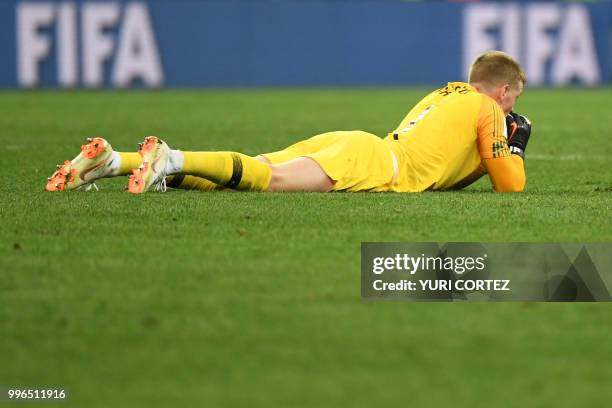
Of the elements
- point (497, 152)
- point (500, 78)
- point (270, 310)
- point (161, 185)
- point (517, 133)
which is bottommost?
point (270, 310)

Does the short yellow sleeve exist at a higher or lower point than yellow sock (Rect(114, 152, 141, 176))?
higher

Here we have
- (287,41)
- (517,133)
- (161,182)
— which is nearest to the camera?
(161,182)

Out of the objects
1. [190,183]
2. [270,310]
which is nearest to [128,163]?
[190,183]

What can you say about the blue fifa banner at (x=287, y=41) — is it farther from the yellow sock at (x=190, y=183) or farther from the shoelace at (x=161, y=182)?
the shoelace at (x=161, y=182)

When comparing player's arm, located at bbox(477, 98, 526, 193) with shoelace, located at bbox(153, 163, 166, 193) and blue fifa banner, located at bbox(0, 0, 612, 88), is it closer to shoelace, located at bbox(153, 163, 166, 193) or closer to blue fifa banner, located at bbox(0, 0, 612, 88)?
shoelace, located at bbox(153, 163, 166, 193)

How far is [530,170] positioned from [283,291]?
496 cm

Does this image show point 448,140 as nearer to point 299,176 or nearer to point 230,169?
point 299,176

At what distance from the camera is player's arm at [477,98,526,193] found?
6.66 metres

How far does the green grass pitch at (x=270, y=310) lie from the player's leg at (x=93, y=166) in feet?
0.34

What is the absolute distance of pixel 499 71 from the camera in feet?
23.1

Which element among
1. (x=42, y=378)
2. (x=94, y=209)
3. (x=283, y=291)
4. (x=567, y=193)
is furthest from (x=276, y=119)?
(x=42, y=378)

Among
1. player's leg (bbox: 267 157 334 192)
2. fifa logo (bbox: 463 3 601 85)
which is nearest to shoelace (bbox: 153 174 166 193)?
player's leg (bbox: 267 157 334 192)

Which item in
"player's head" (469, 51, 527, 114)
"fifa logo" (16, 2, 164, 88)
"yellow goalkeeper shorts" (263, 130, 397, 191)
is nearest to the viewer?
"yellow goalkeeper shorts" (263, 130, 397, 191)

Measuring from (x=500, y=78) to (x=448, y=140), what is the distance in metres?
0.52
